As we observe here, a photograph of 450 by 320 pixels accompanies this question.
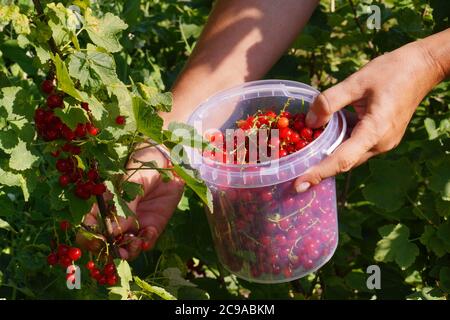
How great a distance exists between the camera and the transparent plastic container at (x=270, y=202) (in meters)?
1.45

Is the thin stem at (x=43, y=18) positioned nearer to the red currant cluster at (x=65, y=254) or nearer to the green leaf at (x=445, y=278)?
the red currant cluster at (x=65, y=254)

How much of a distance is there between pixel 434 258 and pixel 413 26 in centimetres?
59

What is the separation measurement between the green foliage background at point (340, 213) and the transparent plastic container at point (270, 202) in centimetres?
15

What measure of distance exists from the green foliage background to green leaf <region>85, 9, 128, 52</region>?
269 mm

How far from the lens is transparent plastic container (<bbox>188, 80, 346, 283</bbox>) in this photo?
4.75ft

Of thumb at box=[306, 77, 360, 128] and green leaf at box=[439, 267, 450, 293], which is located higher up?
thumb at box=[306, 77, 360, 128]

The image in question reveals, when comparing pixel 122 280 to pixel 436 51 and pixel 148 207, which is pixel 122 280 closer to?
pixel 148 207

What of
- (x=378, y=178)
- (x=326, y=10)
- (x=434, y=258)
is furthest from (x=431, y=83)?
(x=326, y=10)

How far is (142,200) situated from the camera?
5.55ft

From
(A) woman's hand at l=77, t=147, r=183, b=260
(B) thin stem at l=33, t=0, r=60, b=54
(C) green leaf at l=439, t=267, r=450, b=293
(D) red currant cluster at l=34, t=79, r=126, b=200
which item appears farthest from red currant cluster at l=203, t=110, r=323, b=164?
(C) green leaf at l=439, t=267, r=450, b=293

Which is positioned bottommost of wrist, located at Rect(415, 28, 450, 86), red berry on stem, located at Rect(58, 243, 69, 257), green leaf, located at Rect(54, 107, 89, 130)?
red berry on stem, located at Rect(58, 243, 69, 257)

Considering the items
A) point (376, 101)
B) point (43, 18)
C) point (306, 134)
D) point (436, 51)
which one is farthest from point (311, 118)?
point (43, 18)

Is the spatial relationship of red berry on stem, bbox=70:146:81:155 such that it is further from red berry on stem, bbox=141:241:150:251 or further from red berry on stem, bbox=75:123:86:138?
red berry on stem, bbox=141:241:150:251

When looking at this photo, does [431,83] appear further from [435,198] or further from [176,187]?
[176,187]
